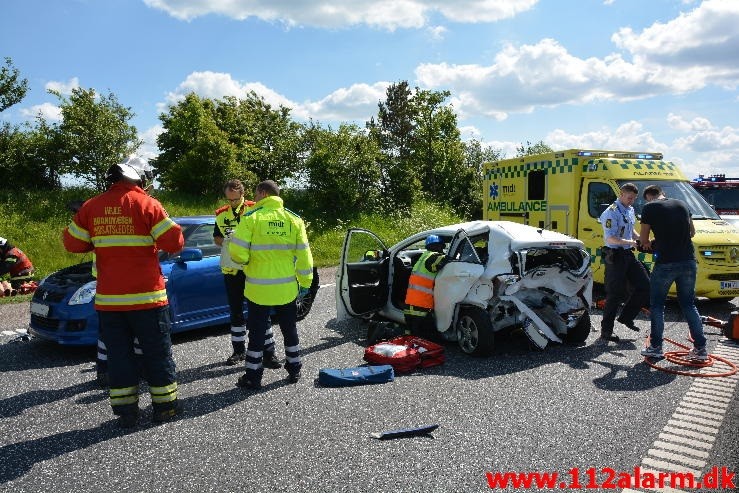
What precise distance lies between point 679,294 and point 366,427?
150 inches

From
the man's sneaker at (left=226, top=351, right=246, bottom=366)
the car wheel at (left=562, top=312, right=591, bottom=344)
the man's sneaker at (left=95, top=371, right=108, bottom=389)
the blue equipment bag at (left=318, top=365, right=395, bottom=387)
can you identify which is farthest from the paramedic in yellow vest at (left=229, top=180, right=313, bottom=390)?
the car wheel at (left=562, top=312, right=591, bottom=344)

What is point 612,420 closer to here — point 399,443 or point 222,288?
point 399,443

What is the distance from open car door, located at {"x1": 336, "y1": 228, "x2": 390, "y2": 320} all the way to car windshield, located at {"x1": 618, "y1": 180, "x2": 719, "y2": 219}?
4774mm

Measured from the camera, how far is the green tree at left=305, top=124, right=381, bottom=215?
789 inches

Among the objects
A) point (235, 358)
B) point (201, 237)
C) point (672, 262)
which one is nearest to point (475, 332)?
point (672, 262)

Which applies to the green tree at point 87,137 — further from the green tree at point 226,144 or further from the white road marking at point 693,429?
the white road marking at point 693,429

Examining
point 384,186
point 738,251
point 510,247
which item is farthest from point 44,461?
point 384,186

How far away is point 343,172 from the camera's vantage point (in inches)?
797

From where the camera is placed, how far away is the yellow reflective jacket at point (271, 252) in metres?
4.94

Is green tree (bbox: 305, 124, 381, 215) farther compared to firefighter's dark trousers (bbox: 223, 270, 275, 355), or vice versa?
green tree (bbox: 305, 124, 381, 215)

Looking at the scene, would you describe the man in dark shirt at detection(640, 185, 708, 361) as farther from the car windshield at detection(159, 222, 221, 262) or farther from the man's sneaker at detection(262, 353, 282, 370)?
the car windshield at detection(159, 222, 221, 262)

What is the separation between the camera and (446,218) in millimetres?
22984

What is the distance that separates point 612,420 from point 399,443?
5.53 ft

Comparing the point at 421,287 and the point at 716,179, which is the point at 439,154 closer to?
the point at 716,179
